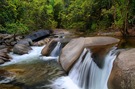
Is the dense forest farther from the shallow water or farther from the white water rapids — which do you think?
the white water rapids

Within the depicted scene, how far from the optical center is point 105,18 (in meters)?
20.3

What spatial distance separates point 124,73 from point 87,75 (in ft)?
8.24

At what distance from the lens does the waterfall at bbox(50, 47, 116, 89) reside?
7766 mm

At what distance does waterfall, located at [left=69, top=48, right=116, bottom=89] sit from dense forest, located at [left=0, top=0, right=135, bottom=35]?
21.1 feet

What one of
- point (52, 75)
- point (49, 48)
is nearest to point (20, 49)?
point (49, 48)

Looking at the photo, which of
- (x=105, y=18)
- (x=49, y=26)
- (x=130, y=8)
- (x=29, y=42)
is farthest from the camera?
(x=49, y=26)

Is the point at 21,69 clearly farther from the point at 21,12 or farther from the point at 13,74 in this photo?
the point at 21,12

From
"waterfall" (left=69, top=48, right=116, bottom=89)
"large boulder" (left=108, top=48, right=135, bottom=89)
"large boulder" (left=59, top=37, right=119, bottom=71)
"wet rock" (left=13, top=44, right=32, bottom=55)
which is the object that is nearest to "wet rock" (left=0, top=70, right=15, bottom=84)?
"large boulder" (left=59, top=37, right=119, bottom=71)

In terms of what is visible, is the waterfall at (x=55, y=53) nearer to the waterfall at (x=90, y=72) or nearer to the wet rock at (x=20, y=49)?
the wet rock at (x=20, y=49)

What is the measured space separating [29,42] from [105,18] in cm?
804

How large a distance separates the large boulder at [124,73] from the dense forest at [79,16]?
8016 mm

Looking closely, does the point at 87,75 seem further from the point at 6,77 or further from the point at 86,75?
the point at 6,77

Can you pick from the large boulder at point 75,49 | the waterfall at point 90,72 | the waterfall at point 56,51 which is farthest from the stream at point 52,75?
the waterfall at point 56,51

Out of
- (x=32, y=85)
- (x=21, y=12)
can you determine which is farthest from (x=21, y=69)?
(x=21, y=12)
